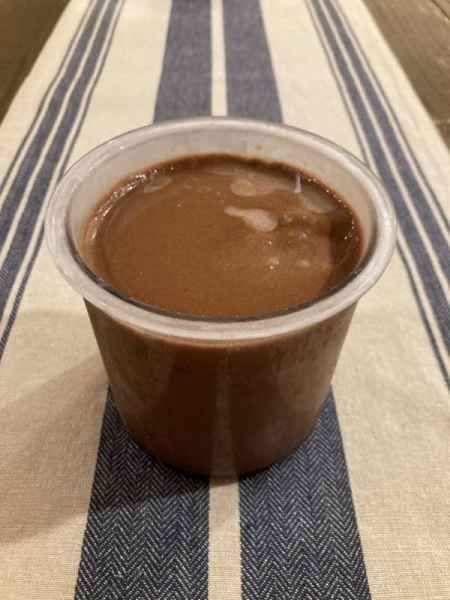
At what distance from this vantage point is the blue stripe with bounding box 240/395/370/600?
2.20 ft

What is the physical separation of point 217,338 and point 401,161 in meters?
0.90

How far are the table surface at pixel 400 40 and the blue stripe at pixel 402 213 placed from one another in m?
0.16

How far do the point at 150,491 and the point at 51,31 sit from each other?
1485mm

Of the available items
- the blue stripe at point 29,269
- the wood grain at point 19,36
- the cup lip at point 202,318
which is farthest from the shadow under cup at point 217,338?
the wood grain at point 19,36

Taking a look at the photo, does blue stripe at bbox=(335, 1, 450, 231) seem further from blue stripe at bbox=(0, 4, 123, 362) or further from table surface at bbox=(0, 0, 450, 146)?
blue stripe at bbox=(0, 4, 123, 362)

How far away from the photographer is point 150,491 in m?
0.75

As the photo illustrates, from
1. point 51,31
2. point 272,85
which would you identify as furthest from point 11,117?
point 272,85

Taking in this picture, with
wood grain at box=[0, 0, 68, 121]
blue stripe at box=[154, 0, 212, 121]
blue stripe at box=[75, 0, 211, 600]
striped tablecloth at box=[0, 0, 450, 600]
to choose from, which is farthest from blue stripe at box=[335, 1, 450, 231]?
wood grain at box=[0, 0, 68, 121]

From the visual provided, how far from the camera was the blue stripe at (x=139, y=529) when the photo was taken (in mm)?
666

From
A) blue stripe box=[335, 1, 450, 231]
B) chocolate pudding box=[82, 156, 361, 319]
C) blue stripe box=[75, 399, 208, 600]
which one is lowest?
blue stripe box=[75, 399, 208, 600]

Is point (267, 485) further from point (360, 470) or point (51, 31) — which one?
point (51, 31)

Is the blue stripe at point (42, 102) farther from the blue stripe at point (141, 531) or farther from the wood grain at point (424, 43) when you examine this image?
the wood grain at point (424, 43)

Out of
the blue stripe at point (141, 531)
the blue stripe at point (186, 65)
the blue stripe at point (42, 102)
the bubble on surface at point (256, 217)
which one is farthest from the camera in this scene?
the blue stripe at point (186, 65)

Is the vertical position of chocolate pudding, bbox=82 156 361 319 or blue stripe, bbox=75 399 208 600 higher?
chocolate pudding, bbox=82 156 361 319
